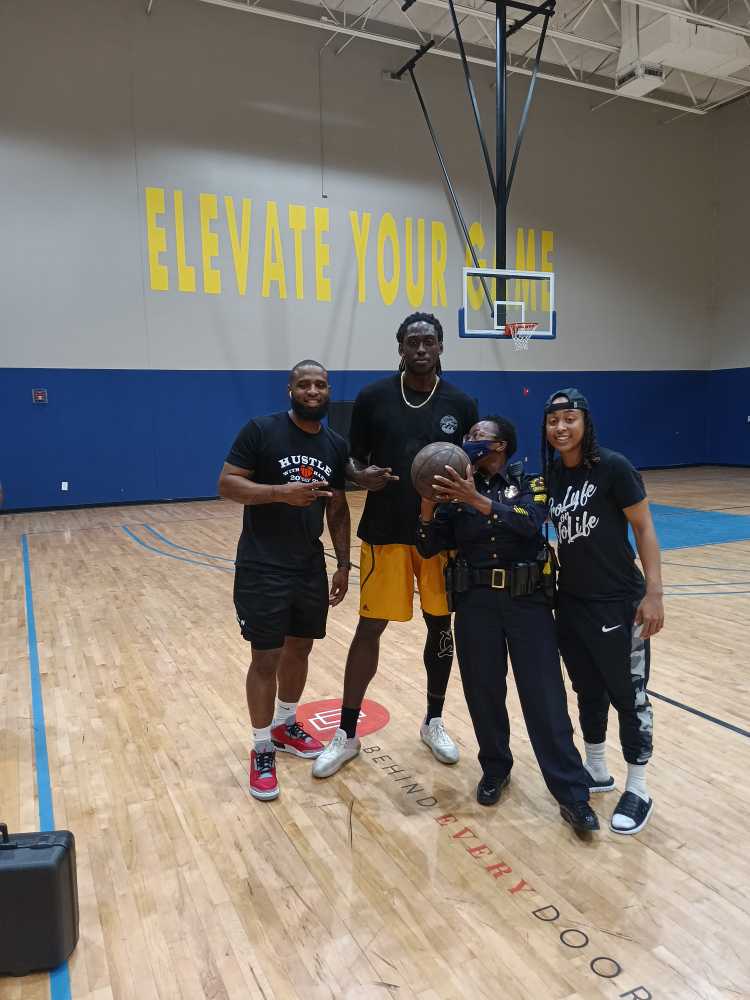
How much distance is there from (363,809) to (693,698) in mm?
2025

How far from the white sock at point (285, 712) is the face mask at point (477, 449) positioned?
1.47 meters

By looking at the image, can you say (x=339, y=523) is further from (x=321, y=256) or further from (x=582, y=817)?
(x=321, y=256)

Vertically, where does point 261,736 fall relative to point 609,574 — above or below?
below

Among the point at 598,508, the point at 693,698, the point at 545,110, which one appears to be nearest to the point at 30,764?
the point at 598,508

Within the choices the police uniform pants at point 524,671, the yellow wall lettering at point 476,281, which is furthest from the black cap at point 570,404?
the yellow wall lettering at point 476,281

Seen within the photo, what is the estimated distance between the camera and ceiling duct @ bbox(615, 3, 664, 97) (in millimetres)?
11797

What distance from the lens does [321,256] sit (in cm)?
1320

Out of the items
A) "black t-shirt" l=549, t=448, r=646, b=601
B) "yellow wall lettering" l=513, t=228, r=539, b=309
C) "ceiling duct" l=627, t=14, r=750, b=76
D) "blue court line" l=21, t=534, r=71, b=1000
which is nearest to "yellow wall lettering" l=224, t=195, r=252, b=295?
"yellow wall lettering" l=513, t=228, r=539, b=309

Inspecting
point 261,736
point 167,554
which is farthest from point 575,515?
point 167,554

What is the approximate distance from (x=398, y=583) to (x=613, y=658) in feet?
2.93

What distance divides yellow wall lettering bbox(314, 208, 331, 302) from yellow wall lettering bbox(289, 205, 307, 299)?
0.83 ft

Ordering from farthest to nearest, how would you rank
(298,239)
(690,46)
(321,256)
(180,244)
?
(321,256), (298,239), (180,244), (690,46)

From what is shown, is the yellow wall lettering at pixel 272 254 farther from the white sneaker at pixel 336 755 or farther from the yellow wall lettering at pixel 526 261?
the white sneaker at pixel 336 755

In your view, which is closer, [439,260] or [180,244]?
[180,244]
